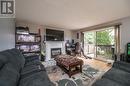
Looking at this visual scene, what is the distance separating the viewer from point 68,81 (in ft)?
7.15

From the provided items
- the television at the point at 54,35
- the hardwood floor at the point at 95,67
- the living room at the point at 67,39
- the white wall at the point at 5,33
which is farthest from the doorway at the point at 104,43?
the white wall at the point at 5,33

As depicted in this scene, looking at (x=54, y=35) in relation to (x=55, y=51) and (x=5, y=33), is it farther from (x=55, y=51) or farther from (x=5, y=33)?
(x=5, y=33)

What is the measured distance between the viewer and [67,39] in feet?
19.7

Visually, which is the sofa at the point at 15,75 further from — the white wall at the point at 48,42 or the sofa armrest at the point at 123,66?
the white wall at the point at 48,42

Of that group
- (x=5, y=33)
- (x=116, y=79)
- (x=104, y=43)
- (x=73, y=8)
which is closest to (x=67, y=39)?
(x=104, y=43)

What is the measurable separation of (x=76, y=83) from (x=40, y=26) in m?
3.70

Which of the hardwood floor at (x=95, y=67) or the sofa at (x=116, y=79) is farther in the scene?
the hardwood floor at (x=95, y=67)

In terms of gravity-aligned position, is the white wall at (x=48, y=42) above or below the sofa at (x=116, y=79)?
above

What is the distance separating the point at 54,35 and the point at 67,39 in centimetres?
128

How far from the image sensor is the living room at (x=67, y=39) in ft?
6.63

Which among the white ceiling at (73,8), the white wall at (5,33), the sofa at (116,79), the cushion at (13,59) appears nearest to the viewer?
the sofa at (116,79)

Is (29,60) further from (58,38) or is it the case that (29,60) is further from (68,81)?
(58,38)

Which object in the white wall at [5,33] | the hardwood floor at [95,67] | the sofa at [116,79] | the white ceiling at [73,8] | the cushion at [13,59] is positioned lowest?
the hardwood floor at [95,67]

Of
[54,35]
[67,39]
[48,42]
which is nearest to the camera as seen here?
[48,42]
